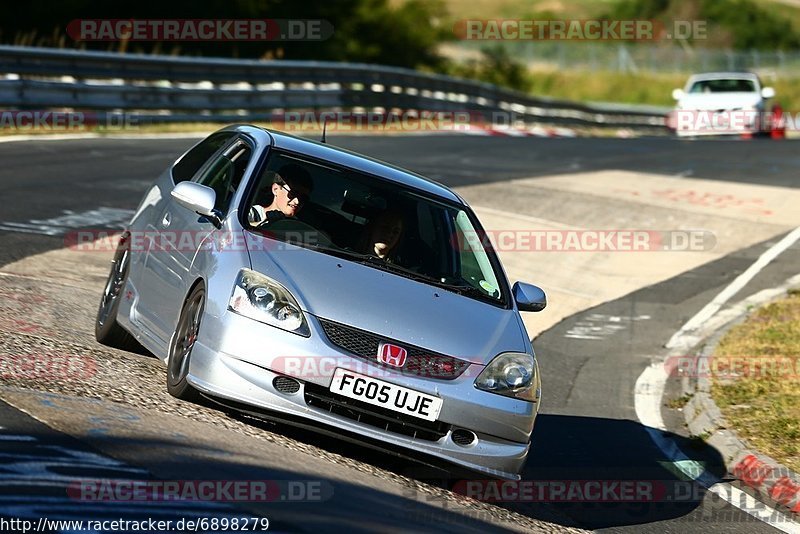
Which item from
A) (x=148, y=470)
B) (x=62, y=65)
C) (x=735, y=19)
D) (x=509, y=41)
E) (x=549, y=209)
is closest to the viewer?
(x=148, y=470)

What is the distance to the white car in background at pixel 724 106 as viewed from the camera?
33.8 metres

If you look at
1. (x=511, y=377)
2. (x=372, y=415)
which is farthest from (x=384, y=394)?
(x=511, y=377)

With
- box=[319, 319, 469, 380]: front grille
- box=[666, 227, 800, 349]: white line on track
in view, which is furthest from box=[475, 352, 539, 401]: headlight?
box=[666, 227, 800, 349]: white line on track

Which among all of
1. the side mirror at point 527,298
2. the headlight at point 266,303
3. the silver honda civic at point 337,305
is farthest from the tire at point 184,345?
the side mirror at point 527,298

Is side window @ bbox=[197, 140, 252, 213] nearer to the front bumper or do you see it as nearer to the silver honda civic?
the silver honda civic

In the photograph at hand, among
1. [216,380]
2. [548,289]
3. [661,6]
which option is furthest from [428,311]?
[661,6]

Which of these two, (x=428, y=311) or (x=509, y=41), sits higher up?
(x=509, y=41)

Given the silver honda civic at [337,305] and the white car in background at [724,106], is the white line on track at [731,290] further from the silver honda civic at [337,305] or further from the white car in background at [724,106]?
the white car in background at [724,106]

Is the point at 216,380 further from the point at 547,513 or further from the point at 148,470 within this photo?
the point at 547,513

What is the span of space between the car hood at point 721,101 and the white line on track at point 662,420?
60.1 ft

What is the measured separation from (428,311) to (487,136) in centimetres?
2179

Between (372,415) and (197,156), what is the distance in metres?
2.88

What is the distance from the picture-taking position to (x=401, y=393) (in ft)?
21.4

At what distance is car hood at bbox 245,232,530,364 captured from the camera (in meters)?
6.66
